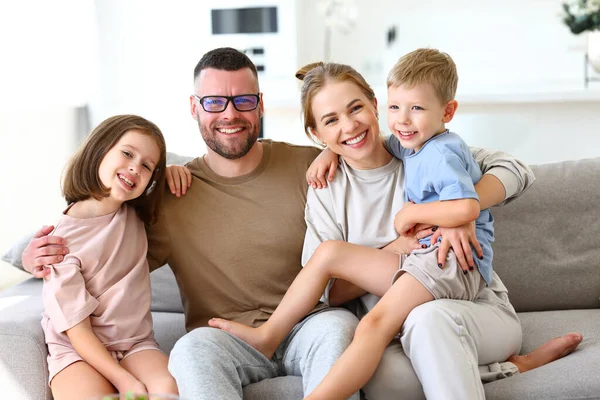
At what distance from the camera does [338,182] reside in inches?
90.0

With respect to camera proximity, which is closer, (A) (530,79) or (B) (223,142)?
(B) (223,142)

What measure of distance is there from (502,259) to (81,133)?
3.03m

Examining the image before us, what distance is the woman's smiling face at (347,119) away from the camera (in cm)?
221

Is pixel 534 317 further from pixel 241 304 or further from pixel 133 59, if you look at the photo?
pixel 133 59

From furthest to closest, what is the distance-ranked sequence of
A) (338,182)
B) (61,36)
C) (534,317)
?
(61,36) < (534,317) < (338,182)

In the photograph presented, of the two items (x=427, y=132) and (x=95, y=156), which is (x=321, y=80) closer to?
(x=427, y=132)

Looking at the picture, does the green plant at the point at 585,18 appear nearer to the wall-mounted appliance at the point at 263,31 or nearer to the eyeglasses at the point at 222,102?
the wall-mounted appliance at the point at 263,31

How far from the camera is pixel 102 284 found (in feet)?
6.91

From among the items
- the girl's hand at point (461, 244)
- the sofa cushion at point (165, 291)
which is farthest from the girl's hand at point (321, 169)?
the sofa cushion at point (165, 291)

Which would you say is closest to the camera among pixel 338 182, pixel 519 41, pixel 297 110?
pixel 338 182

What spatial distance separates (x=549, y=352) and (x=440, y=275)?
40 cm

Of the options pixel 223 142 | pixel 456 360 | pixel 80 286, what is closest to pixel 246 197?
pixel 223 142

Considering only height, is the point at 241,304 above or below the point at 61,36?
below

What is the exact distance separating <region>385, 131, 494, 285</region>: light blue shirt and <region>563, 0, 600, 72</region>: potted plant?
114 inches
